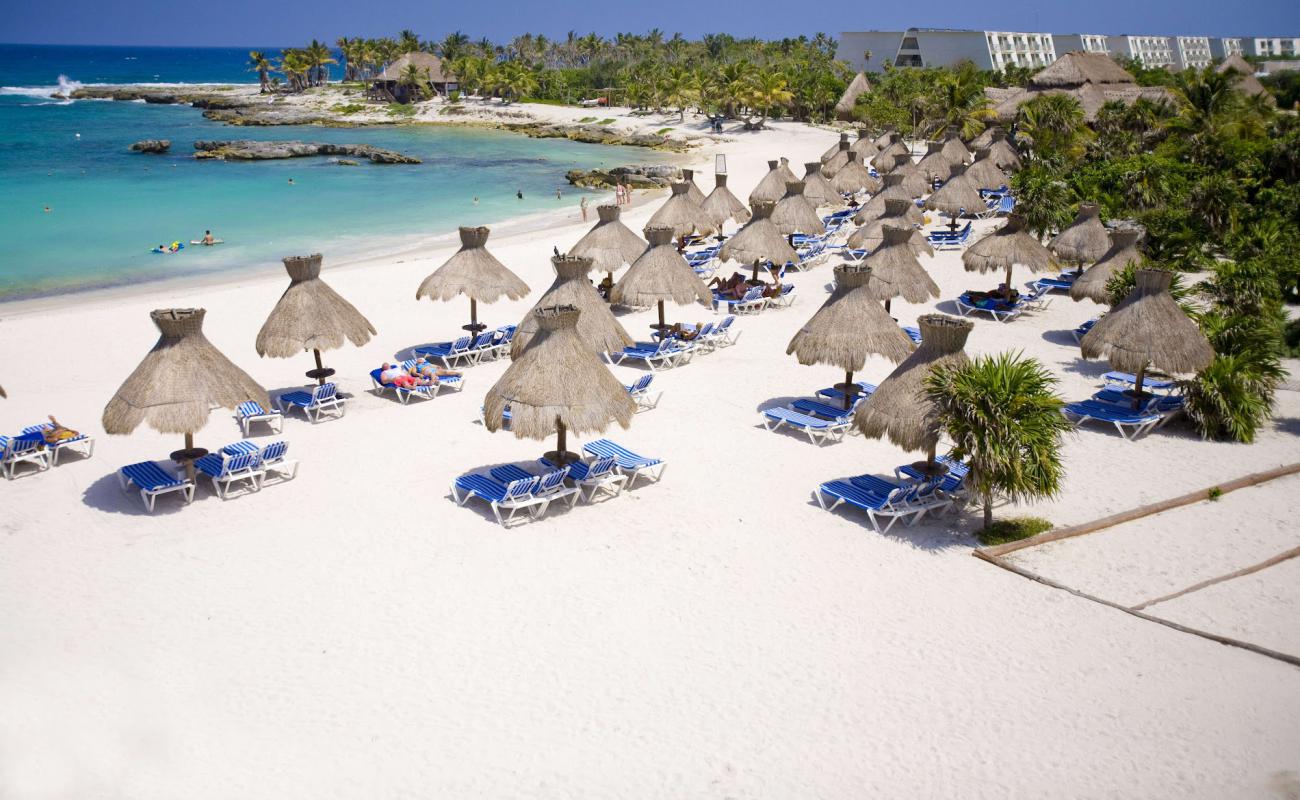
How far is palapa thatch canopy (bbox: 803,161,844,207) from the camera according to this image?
2719cm

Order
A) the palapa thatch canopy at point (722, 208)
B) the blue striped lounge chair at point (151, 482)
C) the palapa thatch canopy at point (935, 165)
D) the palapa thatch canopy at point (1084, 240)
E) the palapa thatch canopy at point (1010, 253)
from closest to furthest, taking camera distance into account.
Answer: the blue striped lounge chair at point (151, 482), the palapa thatch canopy at point (1010, 253), the palapa thatch canopy at point (1084, 240), the palapa thatch canopy at point (722, 208), the palapa thatch canopy at point (935, 165)

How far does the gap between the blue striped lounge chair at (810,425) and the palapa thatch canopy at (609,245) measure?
21.8ft

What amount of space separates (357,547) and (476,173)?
3953 centimetres

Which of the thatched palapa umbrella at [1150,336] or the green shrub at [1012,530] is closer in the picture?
the green shrub at [1012,530]

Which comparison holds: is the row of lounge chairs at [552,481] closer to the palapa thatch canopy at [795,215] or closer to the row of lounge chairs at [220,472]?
the row of lounge chairs at [220,472]

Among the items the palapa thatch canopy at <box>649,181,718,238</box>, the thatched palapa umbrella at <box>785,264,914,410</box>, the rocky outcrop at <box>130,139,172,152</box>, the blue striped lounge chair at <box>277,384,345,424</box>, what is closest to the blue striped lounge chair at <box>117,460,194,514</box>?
the blue striped lounge chair at <box>277,384,345,424</box>

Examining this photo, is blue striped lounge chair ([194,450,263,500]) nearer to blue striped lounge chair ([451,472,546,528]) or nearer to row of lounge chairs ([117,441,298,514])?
row of lounge chairs ([117,441,298,514])

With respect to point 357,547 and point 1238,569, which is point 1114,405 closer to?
point 1238,569

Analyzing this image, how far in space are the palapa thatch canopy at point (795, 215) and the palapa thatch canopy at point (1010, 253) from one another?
16.1 feet

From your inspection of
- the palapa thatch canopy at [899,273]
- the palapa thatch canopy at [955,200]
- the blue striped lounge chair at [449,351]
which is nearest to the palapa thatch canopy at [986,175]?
the palapa thatch canopy at [955,200]

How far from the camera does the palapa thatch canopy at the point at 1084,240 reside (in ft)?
61.1

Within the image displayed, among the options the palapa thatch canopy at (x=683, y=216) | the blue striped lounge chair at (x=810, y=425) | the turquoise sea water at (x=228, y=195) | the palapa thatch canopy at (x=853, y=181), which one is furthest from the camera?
the palapa thatch canopy at (x=853, y=181)

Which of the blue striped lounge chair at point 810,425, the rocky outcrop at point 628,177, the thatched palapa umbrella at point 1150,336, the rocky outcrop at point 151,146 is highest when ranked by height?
the rocky outcrop at point 151,146

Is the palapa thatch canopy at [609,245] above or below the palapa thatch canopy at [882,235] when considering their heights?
above
